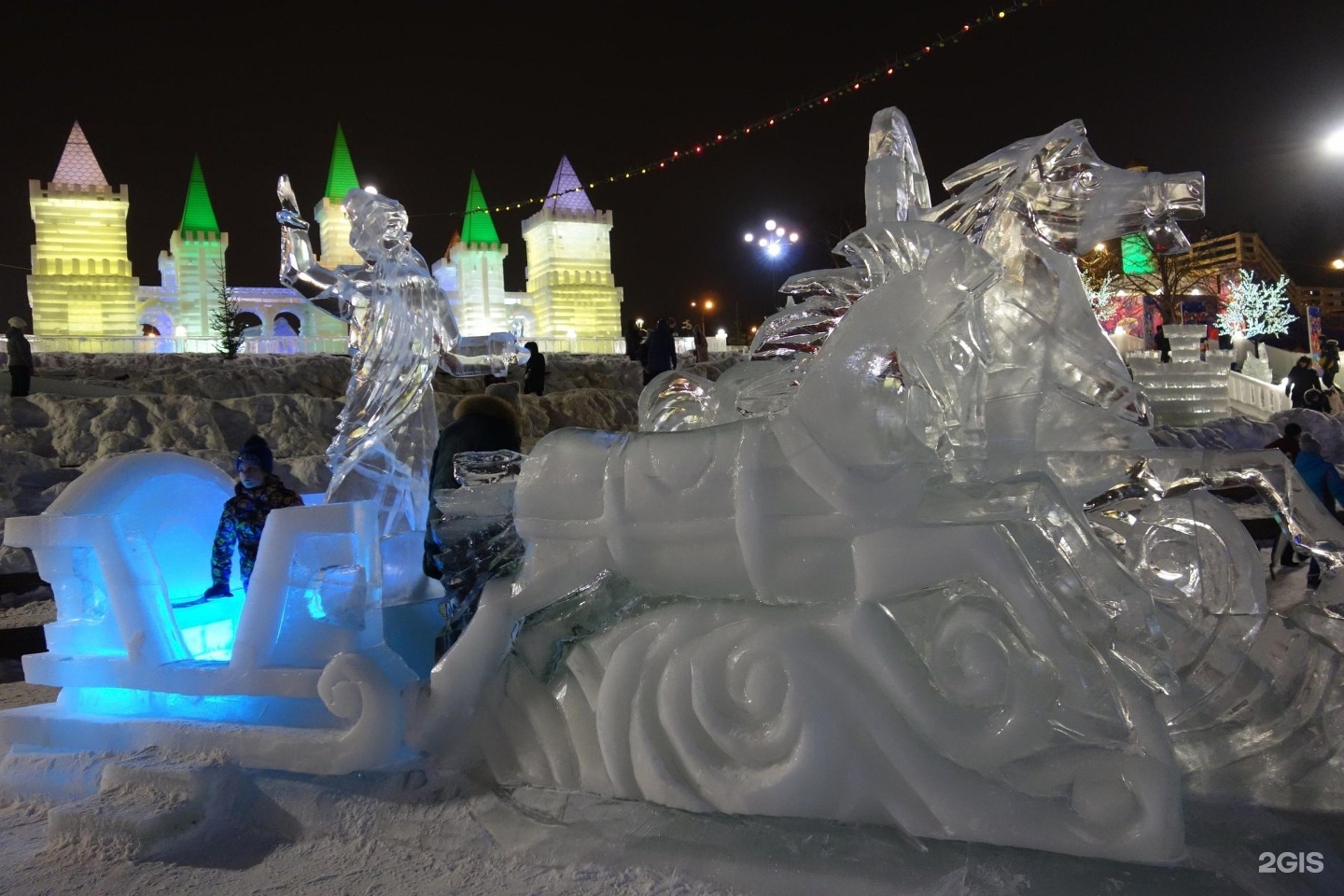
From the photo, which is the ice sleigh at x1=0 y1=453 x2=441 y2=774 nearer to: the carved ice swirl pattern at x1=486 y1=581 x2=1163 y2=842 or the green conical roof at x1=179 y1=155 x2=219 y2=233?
the carved ice swirl pattern at x1=486 y1=581 x2=1163 y2=842

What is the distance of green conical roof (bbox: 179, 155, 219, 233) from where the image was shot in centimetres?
3362

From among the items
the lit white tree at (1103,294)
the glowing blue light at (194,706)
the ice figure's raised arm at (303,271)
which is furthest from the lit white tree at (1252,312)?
the glowing blue light at (194,706)

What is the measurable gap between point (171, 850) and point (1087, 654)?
91.4 inches

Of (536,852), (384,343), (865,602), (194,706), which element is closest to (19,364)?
(384,343)

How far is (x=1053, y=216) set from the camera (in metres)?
2.86

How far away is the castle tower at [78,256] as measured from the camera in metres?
31.3

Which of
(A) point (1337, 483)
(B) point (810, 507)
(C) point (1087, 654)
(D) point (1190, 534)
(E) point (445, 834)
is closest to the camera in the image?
(C) point (1087, 654)

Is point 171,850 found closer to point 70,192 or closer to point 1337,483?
point 1337,483

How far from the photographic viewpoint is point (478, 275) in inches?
1474

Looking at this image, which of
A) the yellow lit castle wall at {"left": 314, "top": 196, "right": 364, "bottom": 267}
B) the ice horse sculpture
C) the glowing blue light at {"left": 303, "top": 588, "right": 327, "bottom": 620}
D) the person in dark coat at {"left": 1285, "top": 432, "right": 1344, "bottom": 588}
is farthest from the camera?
the yellow lit castle wall at {"left": 314, "top": 196, "right": 364, "bottom": 267}

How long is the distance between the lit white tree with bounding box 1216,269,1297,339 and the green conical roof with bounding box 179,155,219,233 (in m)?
34.2

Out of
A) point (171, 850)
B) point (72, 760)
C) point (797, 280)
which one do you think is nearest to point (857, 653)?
point (797, 280)

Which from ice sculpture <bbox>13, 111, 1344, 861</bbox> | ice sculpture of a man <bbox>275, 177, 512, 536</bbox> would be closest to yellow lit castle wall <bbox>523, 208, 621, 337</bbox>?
ice sculpture of a man <bbox>275, 177, 512, 536</bbox>

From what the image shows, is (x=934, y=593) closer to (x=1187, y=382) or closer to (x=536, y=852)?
(x=536, y=852)
